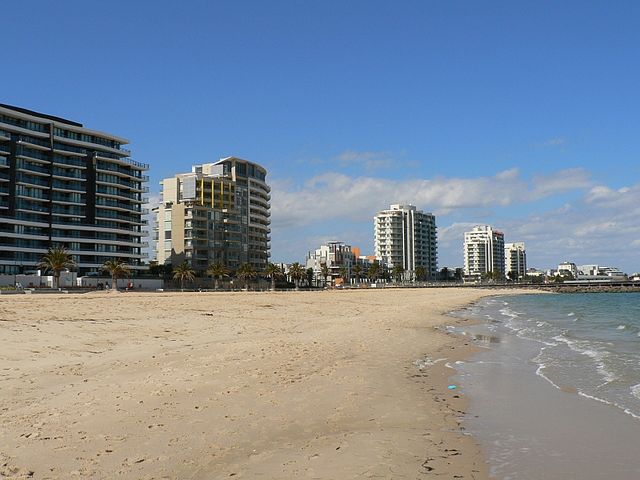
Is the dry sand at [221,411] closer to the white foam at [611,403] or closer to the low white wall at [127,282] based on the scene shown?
the white foam at [611,403]

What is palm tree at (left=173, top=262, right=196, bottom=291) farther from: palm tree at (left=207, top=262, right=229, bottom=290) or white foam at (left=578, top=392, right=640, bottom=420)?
white foam at (left=578, top=392, right=640, bottom=420)

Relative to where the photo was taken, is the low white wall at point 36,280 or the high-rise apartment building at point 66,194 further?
the high-rise apartment building at point 66,194

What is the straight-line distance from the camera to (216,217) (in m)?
148

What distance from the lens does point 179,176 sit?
15738 centimetres

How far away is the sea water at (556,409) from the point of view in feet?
29.1

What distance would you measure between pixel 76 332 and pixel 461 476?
19.2 meters

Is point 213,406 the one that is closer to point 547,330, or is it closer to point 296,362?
point 296,362

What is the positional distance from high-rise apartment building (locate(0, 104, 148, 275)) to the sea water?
329 feet

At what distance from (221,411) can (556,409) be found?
24.7ft

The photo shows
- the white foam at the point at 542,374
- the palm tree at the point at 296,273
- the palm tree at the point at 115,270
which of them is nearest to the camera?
the white foam at the point at 542,374

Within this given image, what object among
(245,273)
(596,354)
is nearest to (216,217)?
(245,273)

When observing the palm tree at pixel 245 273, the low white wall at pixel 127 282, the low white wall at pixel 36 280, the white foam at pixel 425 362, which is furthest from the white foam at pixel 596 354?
the palm tree at pixel 245 273

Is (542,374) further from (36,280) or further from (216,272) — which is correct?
(216,272)

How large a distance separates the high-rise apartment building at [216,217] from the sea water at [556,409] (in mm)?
123407
